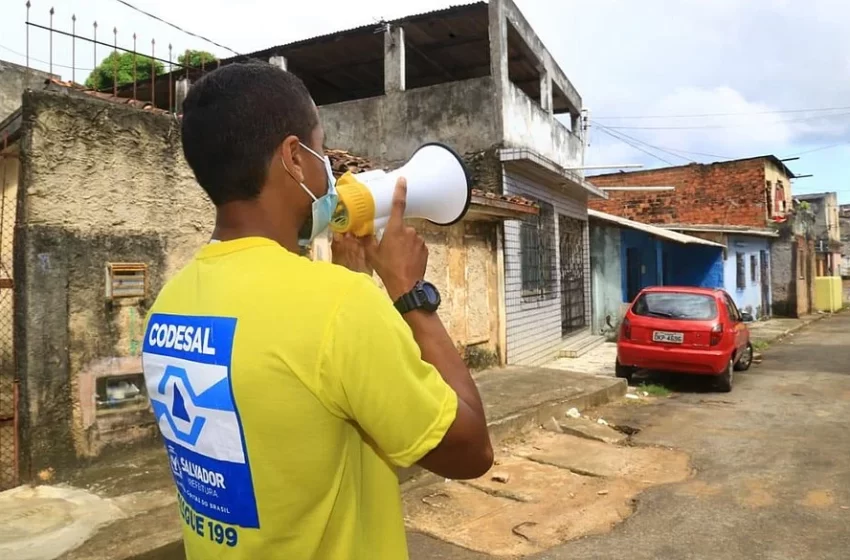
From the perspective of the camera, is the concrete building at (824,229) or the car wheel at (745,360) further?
the concrete building at (824,229)

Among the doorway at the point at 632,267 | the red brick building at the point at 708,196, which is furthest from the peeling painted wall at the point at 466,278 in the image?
the red brick building at the point at 708,196

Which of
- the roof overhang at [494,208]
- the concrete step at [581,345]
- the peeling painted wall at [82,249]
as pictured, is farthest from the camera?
the concrete step at [581,345]

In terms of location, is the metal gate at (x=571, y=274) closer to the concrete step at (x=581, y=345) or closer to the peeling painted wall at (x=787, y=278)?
the concrete step at (x=581, y=345)

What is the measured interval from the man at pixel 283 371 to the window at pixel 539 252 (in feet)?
29.6

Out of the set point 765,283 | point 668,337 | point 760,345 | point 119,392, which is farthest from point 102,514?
point 765,283

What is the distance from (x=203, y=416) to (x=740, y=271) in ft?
71.6

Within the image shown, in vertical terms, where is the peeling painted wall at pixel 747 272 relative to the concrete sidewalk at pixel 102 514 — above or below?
above

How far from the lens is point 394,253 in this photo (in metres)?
1.36

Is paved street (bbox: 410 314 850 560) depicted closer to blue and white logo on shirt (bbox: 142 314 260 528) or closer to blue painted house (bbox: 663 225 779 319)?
blue and white logo on shirt (bbox: 142 314 260 528)

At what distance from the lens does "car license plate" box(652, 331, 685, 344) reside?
8633mm

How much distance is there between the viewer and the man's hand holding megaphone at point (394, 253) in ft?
4.36

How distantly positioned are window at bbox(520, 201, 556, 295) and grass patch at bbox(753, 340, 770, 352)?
542 cm

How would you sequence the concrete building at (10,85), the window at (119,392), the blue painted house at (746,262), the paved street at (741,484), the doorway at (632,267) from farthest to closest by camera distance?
the blue painted house at (746,262)
the doorway at (632,267)
the concrete building at (10,85)
the window at (119,392)
the paved street at (741,484)

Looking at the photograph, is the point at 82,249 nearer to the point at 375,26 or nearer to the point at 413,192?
the point at 413,192
